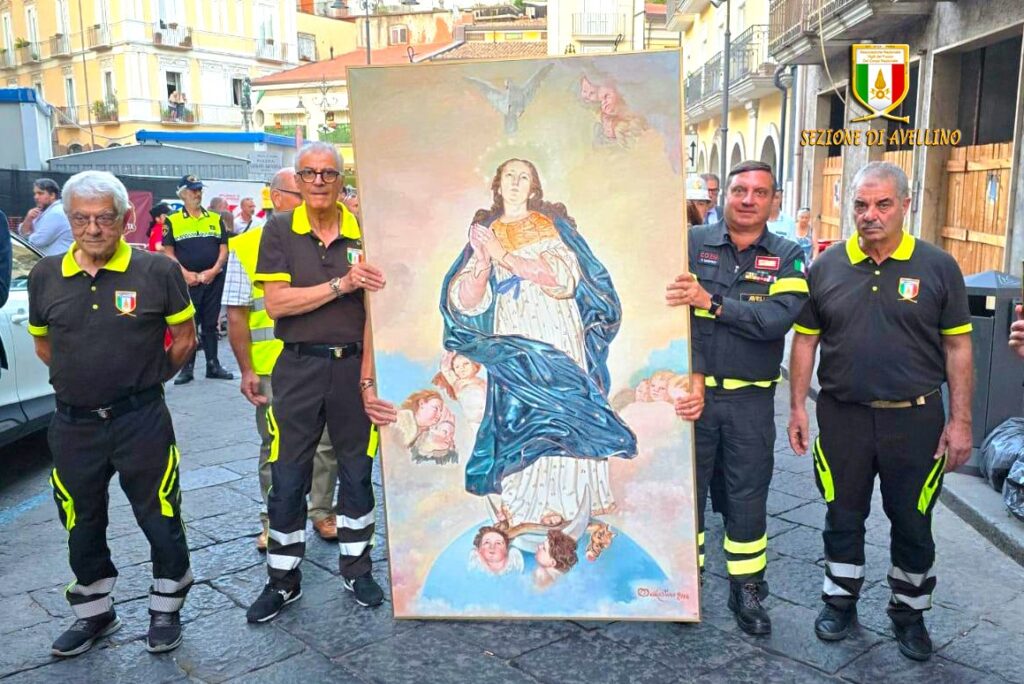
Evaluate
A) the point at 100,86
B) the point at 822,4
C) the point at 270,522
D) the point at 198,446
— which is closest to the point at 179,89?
the point at 100,86

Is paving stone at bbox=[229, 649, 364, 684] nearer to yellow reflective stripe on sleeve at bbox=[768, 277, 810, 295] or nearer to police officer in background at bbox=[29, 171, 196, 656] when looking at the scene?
police officer in background at bbox=[29, 171, 196, 656]

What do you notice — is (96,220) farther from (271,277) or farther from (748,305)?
(748,305)

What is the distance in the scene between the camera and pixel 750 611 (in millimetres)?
3580

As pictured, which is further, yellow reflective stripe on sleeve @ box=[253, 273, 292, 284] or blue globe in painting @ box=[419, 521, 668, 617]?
yellow reflective stripe on sleeve @ box=[253, 273, 292, 284]

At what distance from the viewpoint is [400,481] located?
3.50 m

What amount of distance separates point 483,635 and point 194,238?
6.43 m

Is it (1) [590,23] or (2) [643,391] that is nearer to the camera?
(2) [643,391]

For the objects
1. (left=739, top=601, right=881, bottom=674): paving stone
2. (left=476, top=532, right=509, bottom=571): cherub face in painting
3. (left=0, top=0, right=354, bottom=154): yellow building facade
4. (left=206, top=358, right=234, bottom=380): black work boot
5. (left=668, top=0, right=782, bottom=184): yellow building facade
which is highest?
(left=0, top=0, right=354, bottom=154): yellow building facade

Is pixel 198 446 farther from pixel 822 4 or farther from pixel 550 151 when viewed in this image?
pixel 822 4

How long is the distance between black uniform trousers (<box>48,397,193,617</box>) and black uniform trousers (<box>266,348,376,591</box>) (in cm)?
39

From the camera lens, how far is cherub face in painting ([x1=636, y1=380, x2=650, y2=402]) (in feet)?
10.9

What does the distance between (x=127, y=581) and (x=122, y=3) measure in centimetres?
4815

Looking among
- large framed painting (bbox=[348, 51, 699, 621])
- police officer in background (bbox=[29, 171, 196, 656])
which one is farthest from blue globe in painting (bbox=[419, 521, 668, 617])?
police officer in background (bbox=[29, 171, 196, 656])

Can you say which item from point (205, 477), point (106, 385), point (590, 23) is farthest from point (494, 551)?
point (590, 23)
